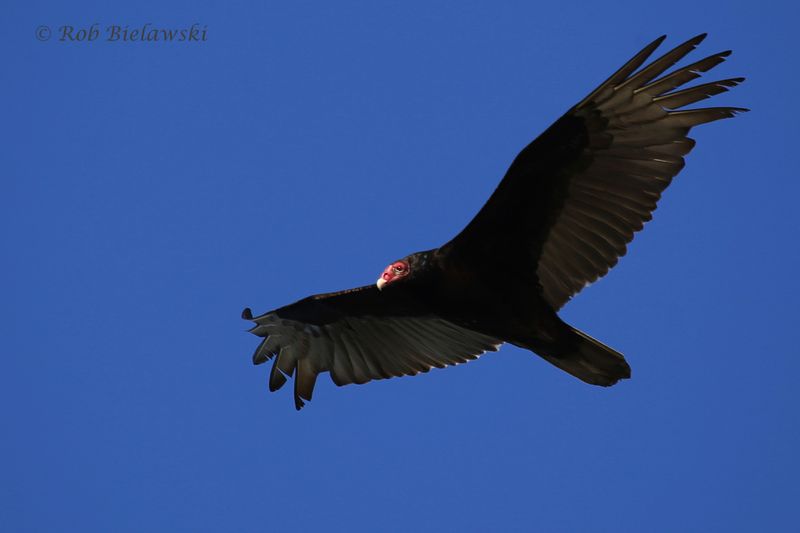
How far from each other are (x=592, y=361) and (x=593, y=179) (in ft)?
4.02

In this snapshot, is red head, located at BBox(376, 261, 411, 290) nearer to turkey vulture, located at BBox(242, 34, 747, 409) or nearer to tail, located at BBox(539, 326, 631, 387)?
turkey vulture, located at BBox(242, 34, 747, 409)

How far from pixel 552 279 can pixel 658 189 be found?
97 cm

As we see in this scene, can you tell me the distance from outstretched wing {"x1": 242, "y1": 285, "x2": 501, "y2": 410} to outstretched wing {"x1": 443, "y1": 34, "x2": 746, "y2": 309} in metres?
1.13

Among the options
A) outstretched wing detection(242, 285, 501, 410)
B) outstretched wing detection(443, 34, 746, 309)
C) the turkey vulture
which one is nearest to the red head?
the turkey vulture

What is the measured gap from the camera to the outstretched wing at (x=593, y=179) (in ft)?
22.1

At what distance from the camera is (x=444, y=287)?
23.7ft

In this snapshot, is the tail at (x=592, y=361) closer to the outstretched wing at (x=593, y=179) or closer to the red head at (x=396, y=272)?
the outstretched wing at (x=593, y=179)

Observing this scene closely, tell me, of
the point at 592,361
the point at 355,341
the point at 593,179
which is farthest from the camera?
the point at 355,341

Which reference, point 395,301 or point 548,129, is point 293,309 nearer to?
point 395,301

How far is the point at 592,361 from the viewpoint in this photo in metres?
7.25

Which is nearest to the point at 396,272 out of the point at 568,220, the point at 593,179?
the point at 568,220

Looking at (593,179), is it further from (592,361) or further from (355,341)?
(355,341)

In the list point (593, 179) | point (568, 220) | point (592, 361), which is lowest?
point (592, 361)

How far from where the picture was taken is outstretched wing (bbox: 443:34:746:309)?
673cm
